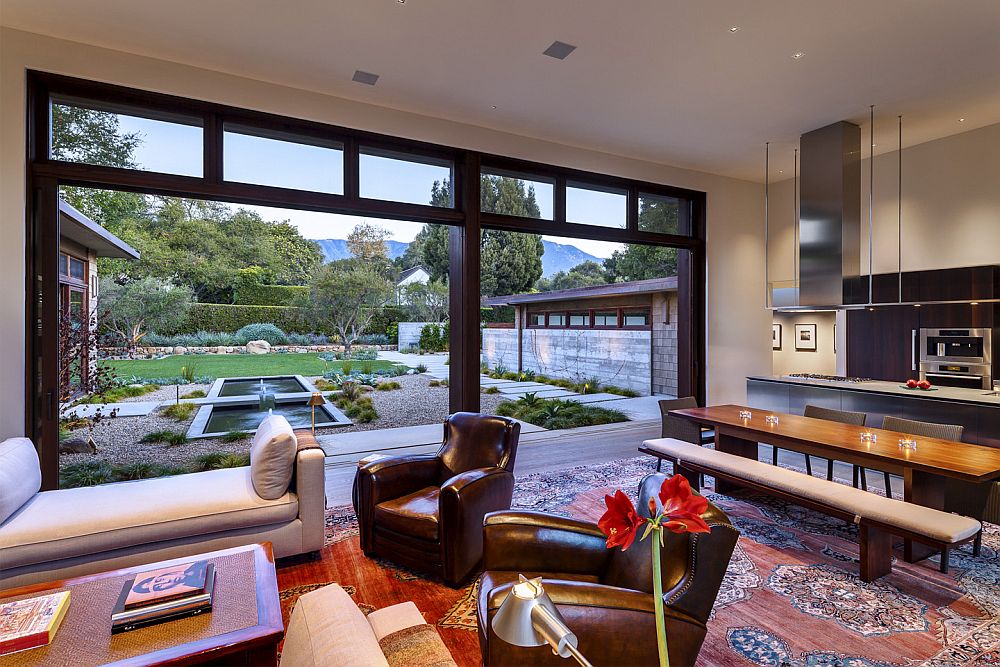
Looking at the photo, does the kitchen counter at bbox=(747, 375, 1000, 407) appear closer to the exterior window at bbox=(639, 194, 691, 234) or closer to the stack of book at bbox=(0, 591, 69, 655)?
the exterior window at bbox=(639, 194, 691, 234)

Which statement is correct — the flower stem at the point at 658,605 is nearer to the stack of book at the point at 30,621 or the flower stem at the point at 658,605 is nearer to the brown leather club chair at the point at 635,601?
the brown leather club chair at the point at 635,601

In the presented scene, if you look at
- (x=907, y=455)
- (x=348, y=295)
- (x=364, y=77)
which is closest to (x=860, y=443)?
(x=907, y=455)

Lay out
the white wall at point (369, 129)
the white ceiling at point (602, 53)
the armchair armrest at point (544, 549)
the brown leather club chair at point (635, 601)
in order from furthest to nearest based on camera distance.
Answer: the white wall at point (369, 129), the white ceiling at point (602, 53), the armchair armrest at point (544, 549), the brown leather club chair at point (635, 601)

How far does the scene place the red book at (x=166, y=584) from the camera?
183 centimetres

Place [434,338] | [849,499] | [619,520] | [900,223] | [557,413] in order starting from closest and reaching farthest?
[619,520], [849,499], [434,338], [900,223], [557,413]

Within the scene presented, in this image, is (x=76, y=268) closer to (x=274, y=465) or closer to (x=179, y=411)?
(x=179, y=411)

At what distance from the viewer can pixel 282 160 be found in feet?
14.1

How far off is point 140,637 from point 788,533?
11.8 feet

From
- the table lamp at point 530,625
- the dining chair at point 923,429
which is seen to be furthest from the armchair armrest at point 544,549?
the dining chair at point 923,429

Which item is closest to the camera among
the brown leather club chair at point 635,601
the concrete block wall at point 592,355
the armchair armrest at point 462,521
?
the brown leather club chair at point 635,601

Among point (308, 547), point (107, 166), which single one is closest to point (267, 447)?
point (308, 547)

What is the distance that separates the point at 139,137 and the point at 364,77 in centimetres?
175

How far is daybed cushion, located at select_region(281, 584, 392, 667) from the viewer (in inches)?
38.7

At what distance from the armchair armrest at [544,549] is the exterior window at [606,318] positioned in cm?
448
